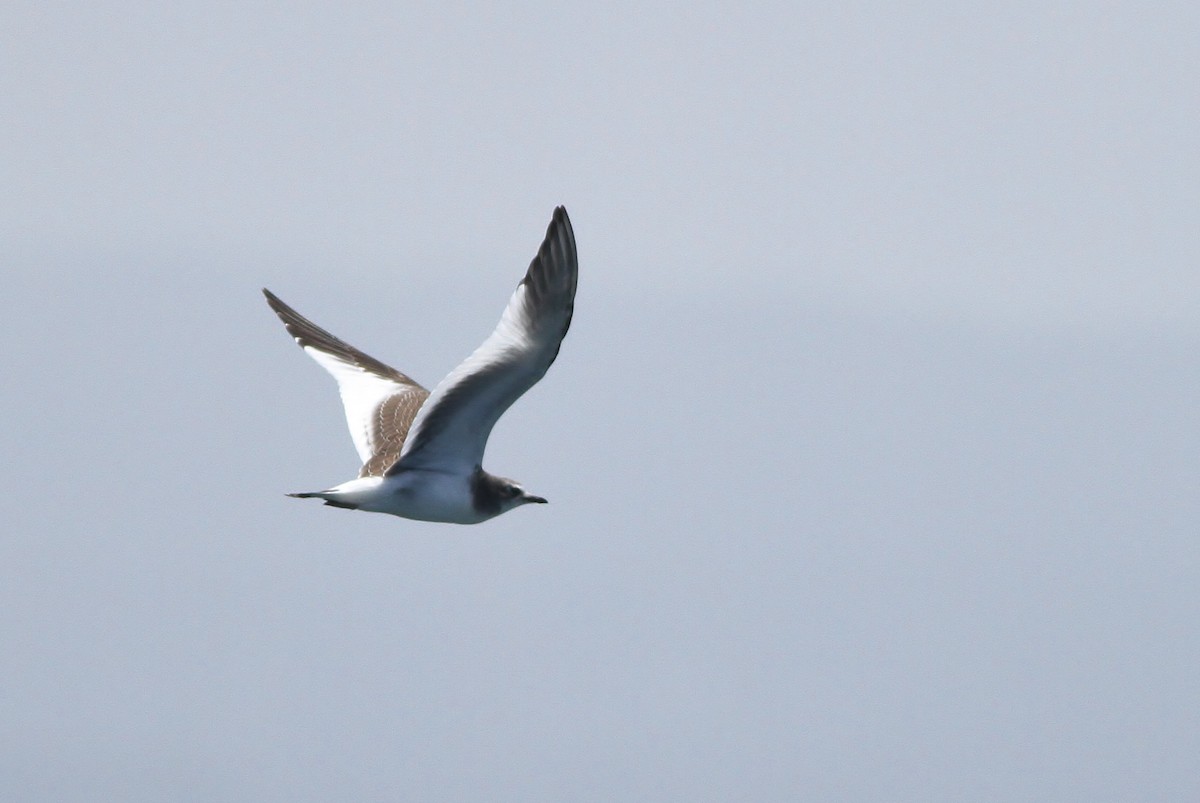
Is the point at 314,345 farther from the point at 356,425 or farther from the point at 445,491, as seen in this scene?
→ the point at 445,491

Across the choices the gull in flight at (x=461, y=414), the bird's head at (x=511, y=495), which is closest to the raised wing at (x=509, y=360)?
the gull in flight at (x=461, y=414)

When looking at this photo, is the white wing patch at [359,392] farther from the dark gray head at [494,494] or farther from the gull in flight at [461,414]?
the dark gray head at [494,494]

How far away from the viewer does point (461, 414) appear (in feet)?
63.4

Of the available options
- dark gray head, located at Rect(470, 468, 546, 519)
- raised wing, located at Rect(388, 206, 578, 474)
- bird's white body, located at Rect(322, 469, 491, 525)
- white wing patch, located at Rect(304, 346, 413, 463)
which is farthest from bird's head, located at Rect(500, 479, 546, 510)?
white wing patch, located at Rect(304, 346, 413, 463)

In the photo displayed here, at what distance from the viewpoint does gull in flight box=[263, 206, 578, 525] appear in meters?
18.2

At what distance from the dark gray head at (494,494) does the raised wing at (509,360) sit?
66cm

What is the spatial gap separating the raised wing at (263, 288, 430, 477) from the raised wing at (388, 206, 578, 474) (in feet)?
5.22

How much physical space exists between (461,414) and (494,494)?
171 cm

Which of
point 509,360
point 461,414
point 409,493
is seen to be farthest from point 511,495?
point 509,360

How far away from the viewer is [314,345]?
25.0 meters

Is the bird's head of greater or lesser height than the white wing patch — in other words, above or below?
below

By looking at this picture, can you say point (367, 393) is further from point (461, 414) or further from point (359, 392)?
point (461, 414)

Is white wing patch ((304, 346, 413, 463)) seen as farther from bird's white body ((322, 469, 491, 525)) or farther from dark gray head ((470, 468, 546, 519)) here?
bird's white body ((322, 469, 491, 525))

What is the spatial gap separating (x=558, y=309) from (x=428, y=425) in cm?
196
